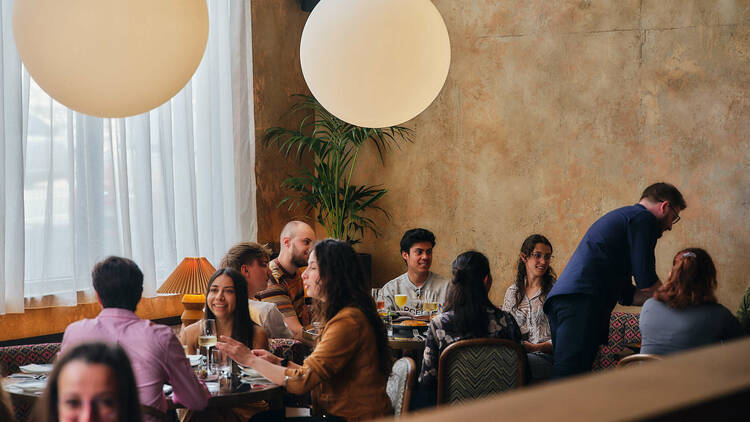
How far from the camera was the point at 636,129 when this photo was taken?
5.59m

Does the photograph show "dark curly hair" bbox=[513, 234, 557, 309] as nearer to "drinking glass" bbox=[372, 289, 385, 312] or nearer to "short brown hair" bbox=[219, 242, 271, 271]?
"drinking glass" bbox=[372, 289, 385, 312]

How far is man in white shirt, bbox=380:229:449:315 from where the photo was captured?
4.89 meters

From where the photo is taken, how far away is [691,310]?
11.3 feet

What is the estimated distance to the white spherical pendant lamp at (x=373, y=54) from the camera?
8.48 ft

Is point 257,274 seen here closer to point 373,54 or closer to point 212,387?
A: point 212,387

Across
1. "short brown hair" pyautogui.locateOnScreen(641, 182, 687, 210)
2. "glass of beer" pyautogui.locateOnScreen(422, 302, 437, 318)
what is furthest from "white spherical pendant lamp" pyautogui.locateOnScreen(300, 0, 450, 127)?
"glass of beer" pyautogui.locateOnScreen(422, 302, 437, 318)

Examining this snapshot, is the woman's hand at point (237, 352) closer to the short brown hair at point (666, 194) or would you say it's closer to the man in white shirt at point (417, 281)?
the man in white shirt at point (417, 281)

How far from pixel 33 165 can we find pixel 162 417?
2552 millimetres

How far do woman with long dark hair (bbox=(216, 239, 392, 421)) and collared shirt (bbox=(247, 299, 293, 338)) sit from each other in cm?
104

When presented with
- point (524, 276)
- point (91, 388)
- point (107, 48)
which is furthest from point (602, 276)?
point (91, 388)

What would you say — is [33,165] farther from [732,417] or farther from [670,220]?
[732,417]

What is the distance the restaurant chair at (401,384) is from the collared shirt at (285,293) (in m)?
1.78

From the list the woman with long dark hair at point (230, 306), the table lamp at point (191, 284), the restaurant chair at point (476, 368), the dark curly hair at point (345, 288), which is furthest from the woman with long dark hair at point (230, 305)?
the table lamp at point (191, 284)

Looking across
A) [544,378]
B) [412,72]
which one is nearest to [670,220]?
[544,378]
